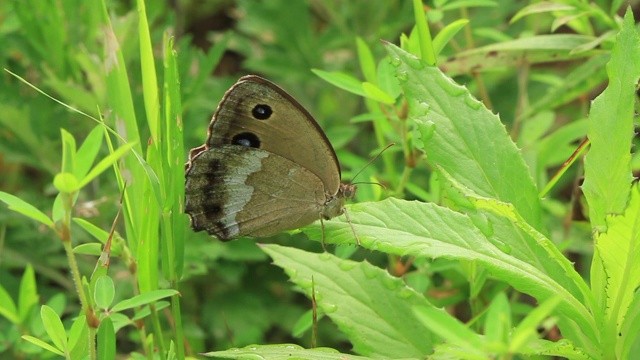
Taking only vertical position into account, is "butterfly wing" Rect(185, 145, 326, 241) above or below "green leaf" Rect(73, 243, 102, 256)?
above

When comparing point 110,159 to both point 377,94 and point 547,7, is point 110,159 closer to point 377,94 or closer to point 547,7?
point 377,94

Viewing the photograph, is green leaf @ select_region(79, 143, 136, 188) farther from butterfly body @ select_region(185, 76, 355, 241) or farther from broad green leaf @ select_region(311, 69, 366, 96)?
broad green leaf @ select_region(311, 69, 366, 96)

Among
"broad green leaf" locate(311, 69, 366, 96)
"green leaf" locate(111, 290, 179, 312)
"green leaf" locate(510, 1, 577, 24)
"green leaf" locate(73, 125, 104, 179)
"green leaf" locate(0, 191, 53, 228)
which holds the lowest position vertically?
"green leaf" locate(111, 290, 179, 312)

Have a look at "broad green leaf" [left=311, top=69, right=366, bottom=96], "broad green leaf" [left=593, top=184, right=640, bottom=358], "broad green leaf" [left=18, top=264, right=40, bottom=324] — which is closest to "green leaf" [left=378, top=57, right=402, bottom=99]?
"broad green leaf" [left=311, top=69, right=366, bottom=96]

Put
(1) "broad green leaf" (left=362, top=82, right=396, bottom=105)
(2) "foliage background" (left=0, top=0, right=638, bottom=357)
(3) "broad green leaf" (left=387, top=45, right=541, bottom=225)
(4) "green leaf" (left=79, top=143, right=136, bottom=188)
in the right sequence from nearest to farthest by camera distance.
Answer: (4) "green leaf" (left=79, top=143, right=136, bottom=188)
(3) "broad green leaf" (left=387, top=45, right=541, bottom=225)
(1) "broad green leaf" (left=362, top=82, right=396, bottom=105)
(2) "foliage background" (left=0, top=0, right=638, bottom=357)

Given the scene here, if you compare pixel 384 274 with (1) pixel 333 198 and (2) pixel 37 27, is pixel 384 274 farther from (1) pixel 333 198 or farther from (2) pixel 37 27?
(2) pixel 37 27

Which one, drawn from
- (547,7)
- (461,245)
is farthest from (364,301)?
(547,7)

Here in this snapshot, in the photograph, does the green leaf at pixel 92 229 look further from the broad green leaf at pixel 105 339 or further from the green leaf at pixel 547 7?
the green leaf at pixel 547 7
